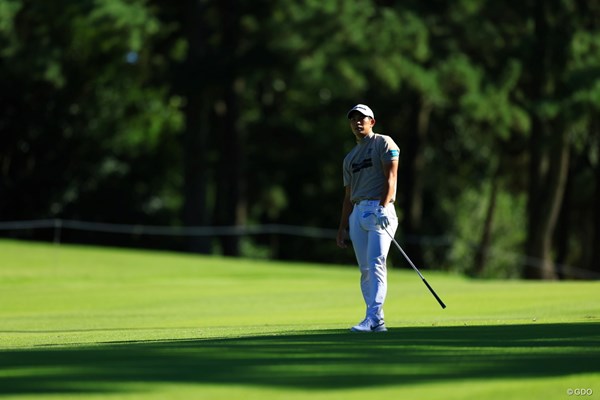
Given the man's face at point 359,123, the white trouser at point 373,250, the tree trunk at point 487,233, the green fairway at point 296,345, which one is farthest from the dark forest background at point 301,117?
the white trouser at point 373,250

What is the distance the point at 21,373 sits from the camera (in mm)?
8289

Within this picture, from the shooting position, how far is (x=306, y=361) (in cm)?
871

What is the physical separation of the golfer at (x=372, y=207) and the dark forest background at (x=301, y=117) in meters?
26.3

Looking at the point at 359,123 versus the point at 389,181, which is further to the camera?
the point at 359,123

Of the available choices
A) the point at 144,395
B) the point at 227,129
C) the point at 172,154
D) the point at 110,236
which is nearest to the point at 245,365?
the point at 144,395

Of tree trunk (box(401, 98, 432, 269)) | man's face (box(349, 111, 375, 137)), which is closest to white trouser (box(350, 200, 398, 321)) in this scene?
man's face (box(349, 111, 375, 137))

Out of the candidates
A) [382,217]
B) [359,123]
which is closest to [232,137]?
[359,123]

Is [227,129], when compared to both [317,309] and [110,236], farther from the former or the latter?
[317,309]

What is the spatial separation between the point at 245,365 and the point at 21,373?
4.74 feet

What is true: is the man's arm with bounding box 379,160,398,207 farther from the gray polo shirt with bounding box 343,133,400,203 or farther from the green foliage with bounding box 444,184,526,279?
the green foliage with bounding box 444,184,526,279

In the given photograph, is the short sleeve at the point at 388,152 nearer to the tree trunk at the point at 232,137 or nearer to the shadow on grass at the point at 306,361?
the shadow on grass at the point at 306,361

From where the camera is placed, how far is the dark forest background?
39531mm

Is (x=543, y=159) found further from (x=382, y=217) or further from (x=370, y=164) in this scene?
(x=382, y=217)

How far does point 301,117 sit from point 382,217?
43019 millimetres
